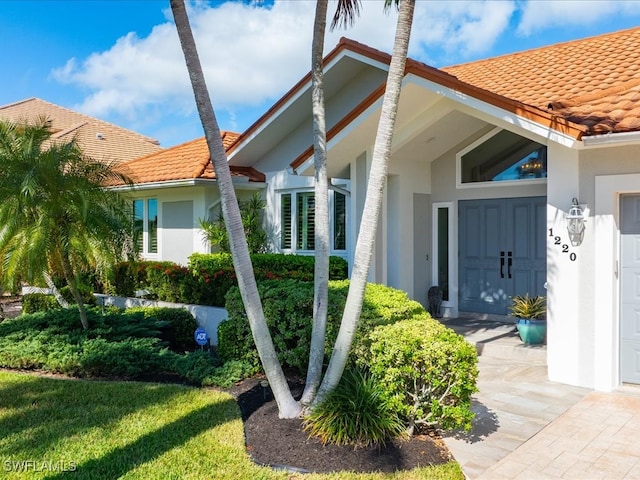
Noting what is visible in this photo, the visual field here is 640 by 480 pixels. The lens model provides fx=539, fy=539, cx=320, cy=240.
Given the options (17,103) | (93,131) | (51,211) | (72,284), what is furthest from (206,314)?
(17,103)


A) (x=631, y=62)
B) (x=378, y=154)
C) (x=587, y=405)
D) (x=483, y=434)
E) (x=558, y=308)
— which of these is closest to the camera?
(x=378, y=154)

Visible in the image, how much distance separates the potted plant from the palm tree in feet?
24.5

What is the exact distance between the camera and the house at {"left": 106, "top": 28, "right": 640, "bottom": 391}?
7.66 m

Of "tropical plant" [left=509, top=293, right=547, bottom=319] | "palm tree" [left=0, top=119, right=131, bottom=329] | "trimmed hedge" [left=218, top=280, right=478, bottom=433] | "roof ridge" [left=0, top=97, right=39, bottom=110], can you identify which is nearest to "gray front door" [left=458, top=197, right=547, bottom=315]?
"tropical plant" [left=509, top=293, right=547, bottom=319]

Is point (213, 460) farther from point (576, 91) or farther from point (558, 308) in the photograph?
point (576, 91)

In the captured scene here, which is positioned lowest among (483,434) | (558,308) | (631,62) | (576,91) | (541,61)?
(483,434)

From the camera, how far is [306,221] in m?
14.9

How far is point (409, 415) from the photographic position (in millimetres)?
5676

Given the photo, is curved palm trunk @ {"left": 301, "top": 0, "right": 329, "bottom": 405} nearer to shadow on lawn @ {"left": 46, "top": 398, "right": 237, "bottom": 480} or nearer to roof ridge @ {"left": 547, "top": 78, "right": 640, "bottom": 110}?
shadow on lawn @ {"left": 46, "top": 398, "right": 237, "bottom": 480}

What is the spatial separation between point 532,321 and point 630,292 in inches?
80.6

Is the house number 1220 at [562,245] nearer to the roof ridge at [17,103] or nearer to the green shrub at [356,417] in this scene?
the green shrub at [356,417]

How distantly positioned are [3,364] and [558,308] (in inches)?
350

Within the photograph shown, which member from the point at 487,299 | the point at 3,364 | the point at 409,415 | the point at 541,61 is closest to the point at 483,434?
the point at 409,415

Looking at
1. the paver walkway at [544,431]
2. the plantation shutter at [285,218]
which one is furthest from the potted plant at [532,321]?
the plantation shutter at [285,218]
